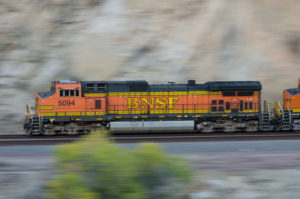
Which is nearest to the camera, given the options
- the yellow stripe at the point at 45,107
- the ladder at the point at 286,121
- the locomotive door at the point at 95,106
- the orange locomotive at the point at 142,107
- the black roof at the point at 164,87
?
the yellow stripe at the point at 45,107

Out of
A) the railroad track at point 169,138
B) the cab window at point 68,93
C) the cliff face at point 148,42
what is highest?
the cliff face at point 148,42

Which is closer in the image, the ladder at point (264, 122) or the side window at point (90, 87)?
the side window at point (90, 87)

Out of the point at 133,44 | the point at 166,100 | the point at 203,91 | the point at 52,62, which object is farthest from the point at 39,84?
the point at 203,91

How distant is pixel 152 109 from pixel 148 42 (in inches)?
461

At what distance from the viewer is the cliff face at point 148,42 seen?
2872cm

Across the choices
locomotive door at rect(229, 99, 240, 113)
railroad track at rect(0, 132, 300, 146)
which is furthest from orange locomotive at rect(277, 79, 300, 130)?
locomotive door at rect(229, 99, 240, 113)

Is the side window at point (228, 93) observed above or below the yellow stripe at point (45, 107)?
above

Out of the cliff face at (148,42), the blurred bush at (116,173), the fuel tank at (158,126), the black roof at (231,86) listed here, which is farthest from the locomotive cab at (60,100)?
the blurred bush at (116,173)

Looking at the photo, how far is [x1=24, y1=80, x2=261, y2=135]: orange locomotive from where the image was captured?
64.3ft

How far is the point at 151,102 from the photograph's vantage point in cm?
2036

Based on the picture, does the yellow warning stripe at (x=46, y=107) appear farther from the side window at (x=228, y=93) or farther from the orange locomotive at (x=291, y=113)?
the orange locomotive at (x=291, y=113)

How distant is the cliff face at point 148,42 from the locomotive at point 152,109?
25.1ft

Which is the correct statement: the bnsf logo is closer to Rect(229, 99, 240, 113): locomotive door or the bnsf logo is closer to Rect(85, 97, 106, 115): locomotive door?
Rect(85, 97, 106, 115): locomotive door

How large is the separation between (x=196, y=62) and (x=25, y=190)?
868 inches
